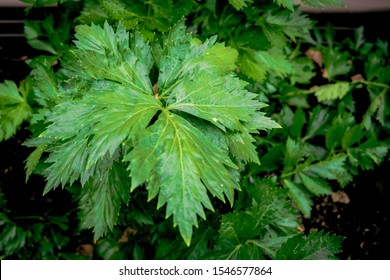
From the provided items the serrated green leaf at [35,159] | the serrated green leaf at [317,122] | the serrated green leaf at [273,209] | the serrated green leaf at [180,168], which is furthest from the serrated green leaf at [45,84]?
the serrated green leaf at [317,122]

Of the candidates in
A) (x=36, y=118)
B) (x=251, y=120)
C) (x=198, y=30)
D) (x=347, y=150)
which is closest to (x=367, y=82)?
(x=347, y=150)

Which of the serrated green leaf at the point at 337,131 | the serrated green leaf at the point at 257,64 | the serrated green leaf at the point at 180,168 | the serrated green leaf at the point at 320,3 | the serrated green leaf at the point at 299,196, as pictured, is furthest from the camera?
the serrated green leaf at the point at 337,131

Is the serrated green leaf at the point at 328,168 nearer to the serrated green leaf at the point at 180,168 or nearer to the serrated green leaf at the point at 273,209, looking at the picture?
the serrated green leaf at the point at 273,209

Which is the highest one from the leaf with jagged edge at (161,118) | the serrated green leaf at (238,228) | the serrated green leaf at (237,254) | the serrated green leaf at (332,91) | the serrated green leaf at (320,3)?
the serrated green leaf at (320,3)

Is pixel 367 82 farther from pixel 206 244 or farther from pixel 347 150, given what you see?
pixel 206 244

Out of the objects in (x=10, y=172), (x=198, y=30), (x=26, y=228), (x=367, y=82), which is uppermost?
(x=198, y=30)

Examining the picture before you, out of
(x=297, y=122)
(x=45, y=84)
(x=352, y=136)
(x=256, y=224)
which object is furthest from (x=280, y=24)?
(x=45, y=84)

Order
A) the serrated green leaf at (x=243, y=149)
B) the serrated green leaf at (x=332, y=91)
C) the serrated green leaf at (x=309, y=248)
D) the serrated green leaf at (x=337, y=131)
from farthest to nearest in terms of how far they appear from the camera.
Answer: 1. the serrated green leaf at (x=332, y=91)
2. the serrated green leaf at (x=337, y=131)
3. the serrated green leaf at (x=309, y=248)
4. the serrated green leaf at (x=243, y=149)

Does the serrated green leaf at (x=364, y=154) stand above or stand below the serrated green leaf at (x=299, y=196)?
above
